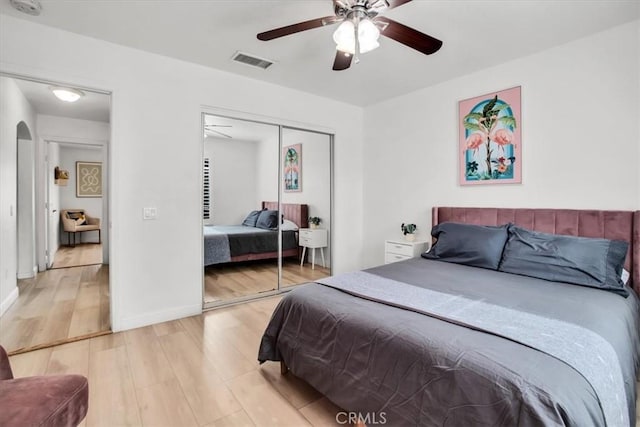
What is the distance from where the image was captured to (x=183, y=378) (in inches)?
81.2

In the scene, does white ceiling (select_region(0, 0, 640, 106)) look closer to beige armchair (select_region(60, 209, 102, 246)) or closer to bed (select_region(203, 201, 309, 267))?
bed (select_region(203, 201, 309, 267))

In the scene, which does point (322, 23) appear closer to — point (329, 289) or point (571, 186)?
point (329, 289)

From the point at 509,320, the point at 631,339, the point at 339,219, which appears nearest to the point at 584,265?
the point at 631,339

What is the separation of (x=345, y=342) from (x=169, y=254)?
220 cm

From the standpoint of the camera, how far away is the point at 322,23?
1.82 m

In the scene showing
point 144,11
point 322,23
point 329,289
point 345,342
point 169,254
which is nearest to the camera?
point 345,342

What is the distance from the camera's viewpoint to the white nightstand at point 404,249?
11.7ft

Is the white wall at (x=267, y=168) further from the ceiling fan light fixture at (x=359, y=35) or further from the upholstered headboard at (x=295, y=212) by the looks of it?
the ceiling fan light fixture at (x=359, y=35)

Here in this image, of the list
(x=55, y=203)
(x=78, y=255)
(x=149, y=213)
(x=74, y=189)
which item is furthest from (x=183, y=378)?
(x=74, y=189)

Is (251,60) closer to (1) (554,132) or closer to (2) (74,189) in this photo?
(1) (554,132)

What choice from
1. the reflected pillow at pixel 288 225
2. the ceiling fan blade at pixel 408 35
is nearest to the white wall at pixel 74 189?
the reflected pillow at pixel 288 225

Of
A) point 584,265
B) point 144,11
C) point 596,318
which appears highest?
point 144,11

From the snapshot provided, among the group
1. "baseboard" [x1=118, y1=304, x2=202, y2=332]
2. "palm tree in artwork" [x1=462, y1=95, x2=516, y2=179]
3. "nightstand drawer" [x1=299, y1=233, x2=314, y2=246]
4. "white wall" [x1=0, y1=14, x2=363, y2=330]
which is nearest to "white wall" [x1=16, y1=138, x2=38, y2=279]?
"white wall" [x1=0, y1=14, x2=363, y2=330]

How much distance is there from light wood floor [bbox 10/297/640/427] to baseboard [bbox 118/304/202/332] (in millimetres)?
73
